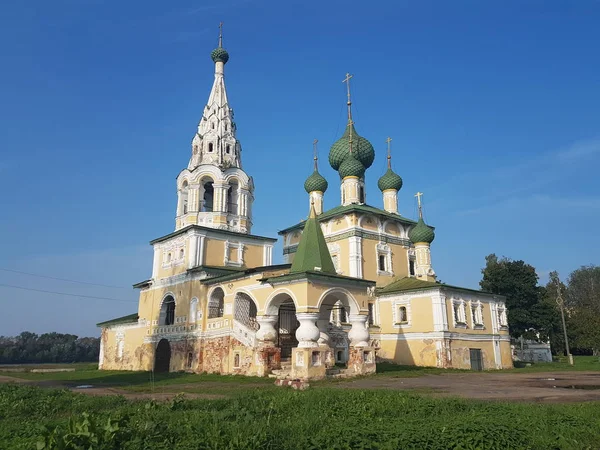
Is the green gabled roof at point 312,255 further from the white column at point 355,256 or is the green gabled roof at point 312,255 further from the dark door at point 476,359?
the dark door at point 476,359

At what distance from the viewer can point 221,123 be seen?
29438 mm

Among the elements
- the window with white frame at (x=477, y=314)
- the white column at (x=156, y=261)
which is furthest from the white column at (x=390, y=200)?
the white column at (x=156, y=261)

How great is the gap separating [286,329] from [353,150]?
51.7 feet

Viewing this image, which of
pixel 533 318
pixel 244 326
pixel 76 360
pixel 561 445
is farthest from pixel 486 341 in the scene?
pixel 76 360

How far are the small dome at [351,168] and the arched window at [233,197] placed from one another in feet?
26.8

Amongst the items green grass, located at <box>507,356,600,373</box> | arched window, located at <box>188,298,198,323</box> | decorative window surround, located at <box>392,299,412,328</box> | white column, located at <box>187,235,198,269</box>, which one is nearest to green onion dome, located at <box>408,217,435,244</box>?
decorative window surround, located at <box>392,299,412,328</box>

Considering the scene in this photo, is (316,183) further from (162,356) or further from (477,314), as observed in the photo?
(162,356)

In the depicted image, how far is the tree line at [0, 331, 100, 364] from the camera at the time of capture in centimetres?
5891

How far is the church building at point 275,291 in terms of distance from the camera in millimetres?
20422

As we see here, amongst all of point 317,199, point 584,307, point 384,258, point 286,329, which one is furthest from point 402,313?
point 584,307

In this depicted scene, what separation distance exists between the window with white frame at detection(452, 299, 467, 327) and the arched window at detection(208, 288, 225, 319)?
42.5 ft

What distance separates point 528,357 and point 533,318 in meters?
3.88

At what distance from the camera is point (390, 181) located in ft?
113

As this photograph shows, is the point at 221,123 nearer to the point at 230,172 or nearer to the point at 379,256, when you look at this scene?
the point at 230,172
